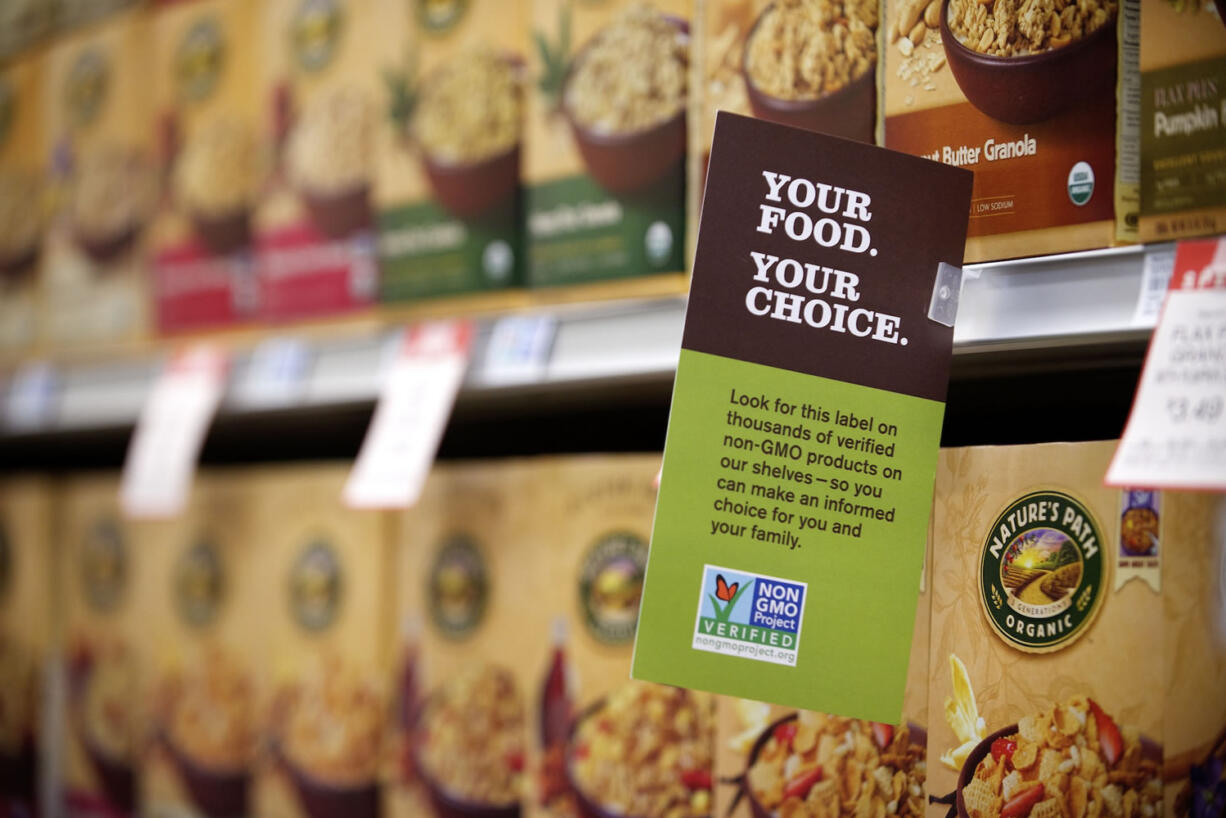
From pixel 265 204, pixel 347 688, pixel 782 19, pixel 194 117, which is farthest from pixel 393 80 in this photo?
pixel 347 688

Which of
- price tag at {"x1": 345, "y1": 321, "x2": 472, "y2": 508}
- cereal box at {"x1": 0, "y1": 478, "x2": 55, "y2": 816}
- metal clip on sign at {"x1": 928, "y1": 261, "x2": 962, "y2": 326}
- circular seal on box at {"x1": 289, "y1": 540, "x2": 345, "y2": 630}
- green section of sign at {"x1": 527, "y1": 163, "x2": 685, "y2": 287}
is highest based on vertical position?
green section of sign at {"x1": 527, "y1": 163, "x2": 685, "y2": 287}

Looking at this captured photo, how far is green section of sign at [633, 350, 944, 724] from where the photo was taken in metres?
0.77

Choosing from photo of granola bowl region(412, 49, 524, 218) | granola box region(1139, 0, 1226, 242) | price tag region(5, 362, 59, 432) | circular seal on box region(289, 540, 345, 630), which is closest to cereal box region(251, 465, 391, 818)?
circular seal on box region(289, 540, 345, 630)

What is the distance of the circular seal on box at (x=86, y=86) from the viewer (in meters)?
1.69

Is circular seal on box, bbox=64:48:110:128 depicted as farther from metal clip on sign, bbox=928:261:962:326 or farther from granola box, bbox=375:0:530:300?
metal clip on sign, bbox=928:261:962:326

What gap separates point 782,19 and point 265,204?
2.54 feet

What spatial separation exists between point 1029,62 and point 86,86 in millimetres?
1364

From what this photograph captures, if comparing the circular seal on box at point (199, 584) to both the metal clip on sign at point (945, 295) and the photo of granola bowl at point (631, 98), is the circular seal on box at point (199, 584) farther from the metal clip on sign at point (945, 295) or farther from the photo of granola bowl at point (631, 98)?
the metal clip on sign at point (945, 295)

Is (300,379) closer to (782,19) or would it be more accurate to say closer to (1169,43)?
(782,19)

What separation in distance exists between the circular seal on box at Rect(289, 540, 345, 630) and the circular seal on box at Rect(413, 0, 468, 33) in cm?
59

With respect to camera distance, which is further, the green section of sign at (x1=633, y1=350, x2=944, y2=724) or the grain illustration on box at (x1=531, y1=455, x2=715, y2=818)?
the grain illustration on box at (x1=531, y1=455, x2=715, y2=818)

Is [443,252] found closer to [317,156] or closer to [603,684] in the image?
[317,156]

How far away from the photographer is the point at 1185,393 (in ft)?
2.44

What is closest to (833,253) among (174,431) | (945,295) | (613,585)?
(945,295)
